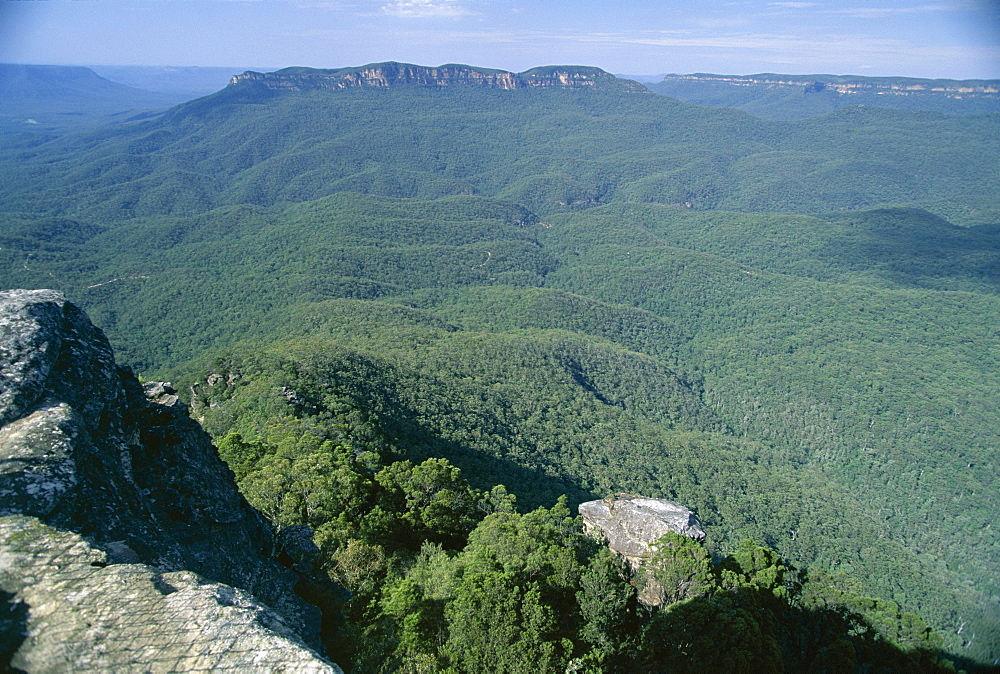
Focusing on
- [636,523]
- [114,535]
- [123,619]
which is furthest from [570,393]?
[123,619]

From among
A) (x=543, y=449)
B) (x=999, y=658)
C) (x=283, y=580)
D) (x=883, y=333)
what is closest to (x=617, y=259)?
(x=883, y=333)

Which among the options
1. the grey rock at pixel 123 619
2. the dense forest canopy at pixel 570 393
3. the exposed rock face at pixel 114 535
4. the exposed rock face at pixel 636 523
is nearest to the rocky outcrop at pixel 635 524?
the exposed rock face at pixel 636 523

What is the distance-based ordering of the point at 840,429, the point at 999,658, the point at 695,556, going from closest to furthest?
the point at 695,556, the point at 999,658, the point at 840,429

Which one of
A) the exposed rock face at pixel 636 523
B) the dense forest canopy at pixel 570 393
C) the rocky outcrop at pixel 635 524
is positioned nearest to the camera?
the dense forest canopy at pixel 570 393

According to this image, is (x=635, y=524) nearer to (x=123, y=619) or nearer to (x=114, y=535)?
(x=114, y=535)

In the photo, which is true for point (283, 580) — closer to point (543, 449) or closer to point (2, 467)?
point (2, 467)

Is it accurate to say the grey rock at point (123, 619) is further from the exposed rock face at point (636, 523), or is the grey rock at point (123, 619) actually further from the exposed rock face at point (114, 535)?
the exposed rock face at point (636, 523)

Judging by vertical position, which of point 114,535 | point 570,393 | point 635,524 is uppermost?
point 114,535
